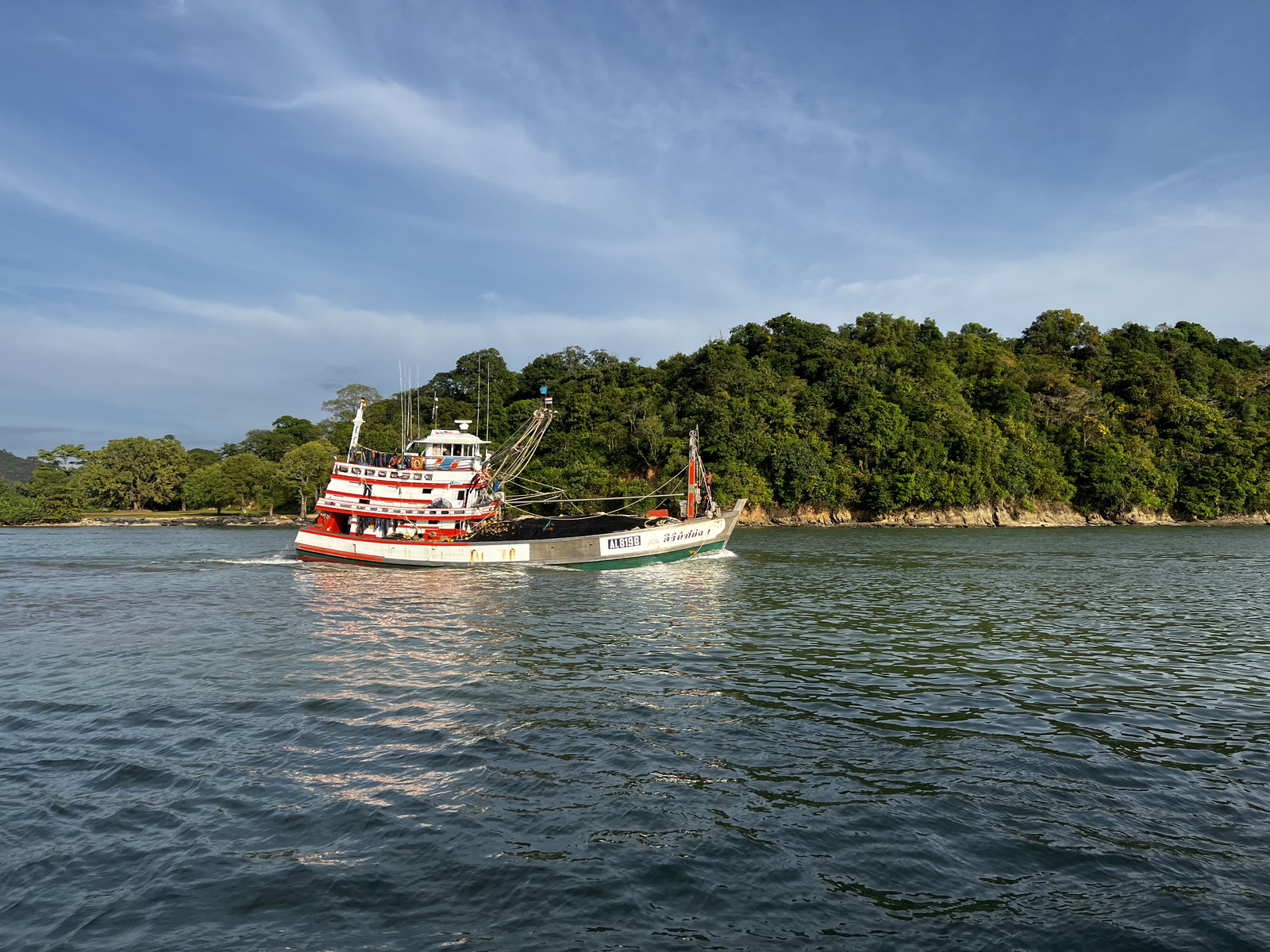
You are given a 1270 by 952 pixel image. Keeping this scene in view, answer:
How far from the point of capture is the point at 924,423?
91625 millimetres

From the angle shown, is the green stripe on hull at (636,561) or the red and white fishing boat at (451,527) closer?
the green stripe on hull at (636,561)

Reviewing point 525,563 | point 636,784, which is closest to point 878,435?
point 525,563

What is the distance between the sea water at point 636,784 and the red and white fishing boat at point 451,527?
15641mm

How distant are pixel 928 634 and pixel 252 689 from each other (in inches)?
623

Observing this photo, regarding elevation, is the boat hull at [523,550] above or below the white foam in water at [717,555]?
above

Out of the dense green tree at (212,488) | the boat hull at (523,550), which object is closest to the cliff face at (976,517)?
the boat hull at (523,550)

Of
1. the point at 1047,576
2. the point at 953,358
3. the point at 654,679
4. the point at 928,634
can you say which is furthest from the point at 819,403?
the point at 654,679

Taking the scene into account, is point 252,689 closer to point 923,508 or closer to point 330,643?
point 330,643

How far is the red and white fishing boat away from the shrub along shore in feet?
147

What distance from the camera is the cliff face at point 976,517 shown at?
86.4 m

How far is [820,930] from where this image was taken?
19.7ft

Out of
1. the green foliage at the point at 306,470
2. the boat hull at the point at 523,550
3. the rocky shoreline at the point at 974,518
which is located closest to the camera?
the boat hull at the point at 523,550

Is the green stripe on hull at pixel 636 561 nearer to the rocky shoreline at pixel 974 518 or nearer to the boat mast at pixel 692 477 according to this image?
the boat mast at pixel 692 477

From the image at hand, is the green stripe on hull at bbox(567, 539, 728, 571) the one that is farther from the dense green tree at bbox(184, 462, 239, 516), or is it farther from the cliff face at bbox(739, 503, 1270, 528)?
the dense green tree at bbox(184, 462, 239, 516)
